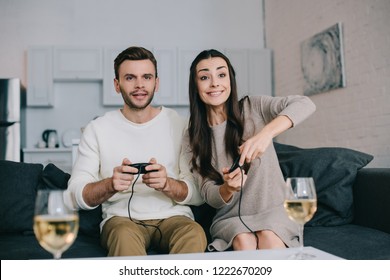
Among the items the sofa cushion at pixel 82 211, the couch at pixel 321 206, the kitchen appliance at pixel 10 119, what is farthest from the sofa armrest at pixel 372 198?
the kitchen appliance at pixel 10 119

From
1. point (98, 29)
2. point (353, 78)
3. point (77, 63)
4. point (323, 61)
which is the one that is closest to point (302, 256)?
point (353, 78)

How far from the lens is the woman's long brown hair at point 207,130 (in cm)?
183

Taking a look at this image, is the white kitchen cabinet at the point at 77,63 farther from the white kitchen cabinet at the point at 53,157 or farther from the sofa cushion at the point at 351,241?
the sofa cushion at the point at 351,241

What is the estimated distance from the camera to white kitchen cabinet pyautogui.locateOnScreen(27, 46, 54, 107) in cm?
500

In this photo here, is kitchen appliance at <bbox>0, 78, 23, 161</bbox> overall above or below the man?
above

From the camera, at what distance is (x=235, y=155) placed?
183cm

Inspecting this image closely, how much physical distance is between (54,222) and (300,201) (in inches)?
21.9

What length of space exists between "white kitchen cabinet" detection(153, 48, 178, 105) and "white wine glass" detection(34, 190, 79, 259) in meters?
4.39

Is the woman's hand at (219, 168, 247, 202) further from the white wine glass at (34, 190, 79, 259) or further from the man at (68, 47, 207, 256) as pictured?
the white wine glass at (34, 190, 79, 259)

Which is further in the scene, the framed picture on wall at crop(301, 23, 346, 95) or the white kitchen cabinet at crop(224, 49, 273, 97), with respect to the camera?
the white kitchen cabinet at crop(224, 49, 273, 97)

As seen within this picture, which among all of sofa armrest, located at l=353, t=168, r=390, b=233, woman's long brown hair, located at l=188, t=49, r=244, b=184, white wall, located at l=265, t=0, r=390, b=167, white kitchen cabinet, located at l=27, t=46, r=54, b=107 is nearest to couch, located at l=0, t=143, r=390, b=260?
sofa armrest, located at l=353, t=168, r=390, b=233

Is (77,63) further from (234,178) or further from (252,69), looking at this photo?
(234,178)

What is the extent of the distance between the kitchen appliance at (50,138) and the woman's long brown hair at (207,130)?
136 inches
